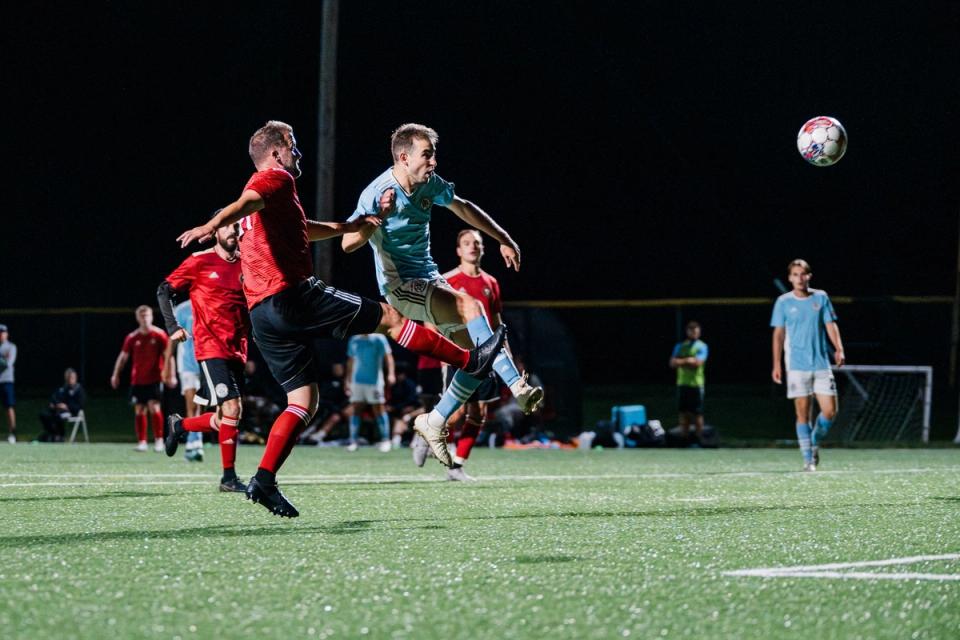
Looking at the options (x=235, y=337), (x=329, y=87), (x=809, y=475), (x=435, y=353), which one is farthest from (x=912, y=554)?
(x=329, y=87)

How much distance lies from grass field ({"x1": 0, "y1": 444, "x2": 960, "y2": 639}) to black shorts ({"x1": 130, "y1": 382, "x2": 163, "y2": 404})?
809 cm

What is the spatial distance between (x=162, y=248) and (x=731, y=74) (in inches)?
634

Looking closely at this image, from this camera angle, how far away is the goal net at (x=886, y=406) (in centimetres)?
2048

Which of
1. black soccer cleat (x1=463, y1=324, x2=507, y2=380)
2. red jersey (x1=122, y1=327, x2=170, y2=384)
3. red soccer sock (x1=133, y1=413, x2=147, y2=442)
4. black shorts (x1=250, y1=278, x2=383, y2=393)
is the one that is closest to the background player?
red jersey (x1=122, y1=327, x2=170, y2=384)

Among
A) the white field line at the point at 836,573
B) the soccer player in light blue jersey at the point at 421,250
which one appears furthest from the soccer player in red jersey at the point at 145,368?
the white field line at the point at 836,573

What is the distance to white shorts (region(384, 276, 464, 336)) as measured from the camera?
27.2ft

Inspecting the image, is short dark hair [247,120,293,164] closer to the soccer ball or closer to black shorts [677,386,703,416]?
the soccer ball

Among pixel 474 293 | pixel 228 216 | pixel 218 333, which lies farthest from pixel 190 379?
pixel 228 216

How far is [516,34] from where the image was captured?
37.3 meters

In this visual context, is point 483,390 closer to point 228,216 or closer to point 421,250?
point 421,250

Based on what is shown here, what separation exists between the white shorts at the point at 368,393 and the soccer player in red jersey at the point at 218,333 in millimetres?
8047

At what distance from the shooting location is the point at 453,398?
27.7 feet

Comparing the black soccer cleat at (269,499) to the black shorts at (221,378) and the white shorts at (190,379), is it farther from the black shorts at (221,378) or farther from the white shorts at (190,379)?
the white shorts at (190,379)

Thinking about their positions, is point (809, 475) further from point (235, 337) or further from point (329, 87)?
point (329, 87)
